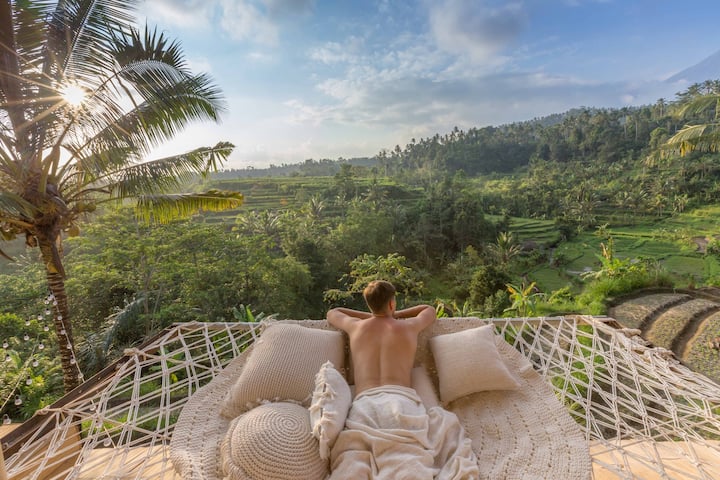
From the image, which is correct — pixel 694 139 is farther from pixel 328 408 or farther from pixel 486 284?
pixel 328 408

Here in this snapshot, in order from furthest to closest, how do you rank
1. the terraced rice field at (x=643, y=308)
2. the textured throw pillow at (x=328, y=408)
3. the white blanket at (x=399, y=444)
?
the terraced rice field at (x=643, y=308) < the textured throw pillow at (x=328, y=408) < the white blanket at (x=399, y=444)

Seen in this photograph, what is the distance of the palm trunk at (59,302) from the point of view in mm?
2417

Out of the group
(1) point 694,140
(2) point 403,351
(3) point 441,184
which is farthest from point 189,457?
(3) point 441,184

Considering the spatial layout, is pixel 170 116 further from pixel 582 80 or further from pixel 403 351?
pixel 582 80

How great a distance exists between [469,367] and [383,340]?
42 cm

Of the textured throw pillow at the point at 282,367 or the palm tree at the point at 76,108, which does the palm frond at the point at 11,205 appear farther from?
the textured throw pillow at the point at 282,367

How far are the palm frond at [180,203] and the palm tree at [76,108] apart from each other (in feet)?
0.24

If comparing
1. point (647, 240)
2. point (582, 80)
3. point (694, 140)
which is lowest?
point (647, 240)

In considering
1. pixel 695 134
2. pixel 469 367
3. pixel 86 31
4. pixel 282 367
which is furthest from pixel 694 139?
pixel 86 31

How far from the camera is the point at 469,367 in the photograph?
1598 millimetres

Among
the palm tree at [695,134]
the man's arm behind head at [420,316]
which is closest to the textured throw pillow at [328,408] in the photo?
the man's arm behind head at [420,316]

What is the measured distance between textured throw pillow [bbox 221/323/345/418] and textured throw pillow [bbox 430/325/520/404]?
1.68 ft

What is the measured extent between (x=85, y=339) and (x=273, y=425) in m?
7.35

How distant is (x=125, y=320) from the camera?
635 cm
